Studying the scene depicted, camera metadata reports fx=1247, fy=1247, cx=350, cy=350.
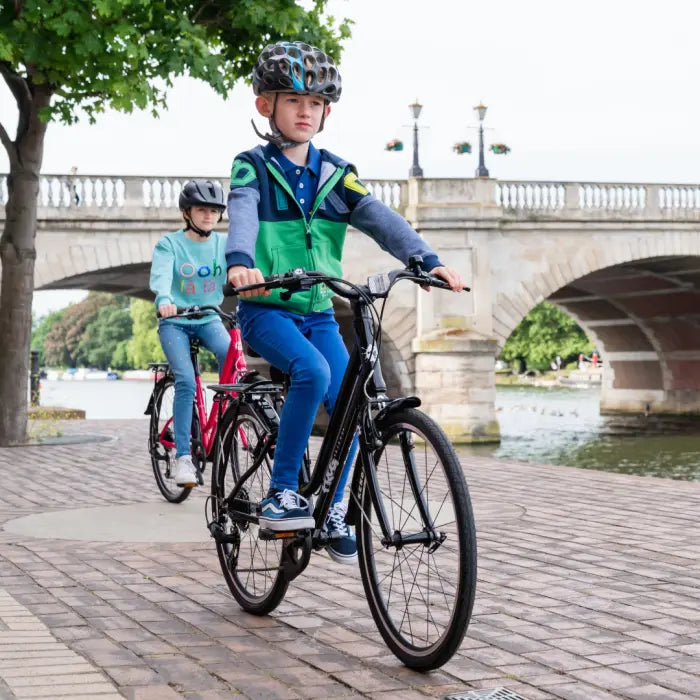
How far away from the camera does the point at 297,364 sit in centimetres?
401

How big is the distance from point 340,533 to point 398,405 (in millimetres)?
584

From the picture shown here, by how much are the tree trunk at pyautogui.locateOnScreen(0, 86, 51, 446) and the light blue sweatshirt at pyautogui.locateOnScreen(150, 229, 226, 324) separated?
6.61 metres

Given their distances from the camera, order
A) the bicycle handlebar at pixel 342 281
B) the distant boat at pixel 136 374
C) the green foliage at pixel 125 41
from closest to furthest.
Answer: the bicycle handlebar at pixel 342 281 → the green foliage at pixel 125 41 → the distant boat at pixel 136 374

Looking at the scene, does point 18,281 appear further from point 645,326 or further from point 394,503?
point 645,326

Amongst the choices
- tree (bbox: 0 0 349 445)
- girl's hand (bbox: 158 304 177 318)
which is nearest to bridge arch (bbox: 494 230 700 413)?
tree (bbox: 0 0 349 445)

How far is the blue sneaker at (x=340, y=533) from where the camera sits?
13.3ft

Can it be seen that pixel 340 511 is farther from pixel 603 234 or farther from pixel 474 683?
pixel 603 234

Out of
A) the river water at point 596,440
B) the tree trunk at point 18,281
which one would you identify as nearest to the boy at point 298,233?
the tree trunk at point 18,281

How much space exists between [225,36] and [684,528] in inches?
386

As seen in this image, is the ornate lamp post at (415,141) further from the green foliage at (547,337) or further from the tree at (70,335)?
the tree at (70,335)

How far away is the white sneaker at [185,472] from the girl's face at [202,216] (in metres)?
1.39

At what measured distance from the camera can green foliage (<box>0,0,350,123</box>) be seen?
1248 centimetres

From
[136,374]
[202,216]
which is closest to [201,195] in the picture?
[202,216]

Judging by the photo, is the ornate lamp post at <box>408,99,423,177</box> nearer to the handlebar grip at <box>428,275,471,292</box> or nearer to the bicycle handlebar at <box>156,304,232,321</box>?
the bicycle handlebar at <box>156,304,232,321</box>
